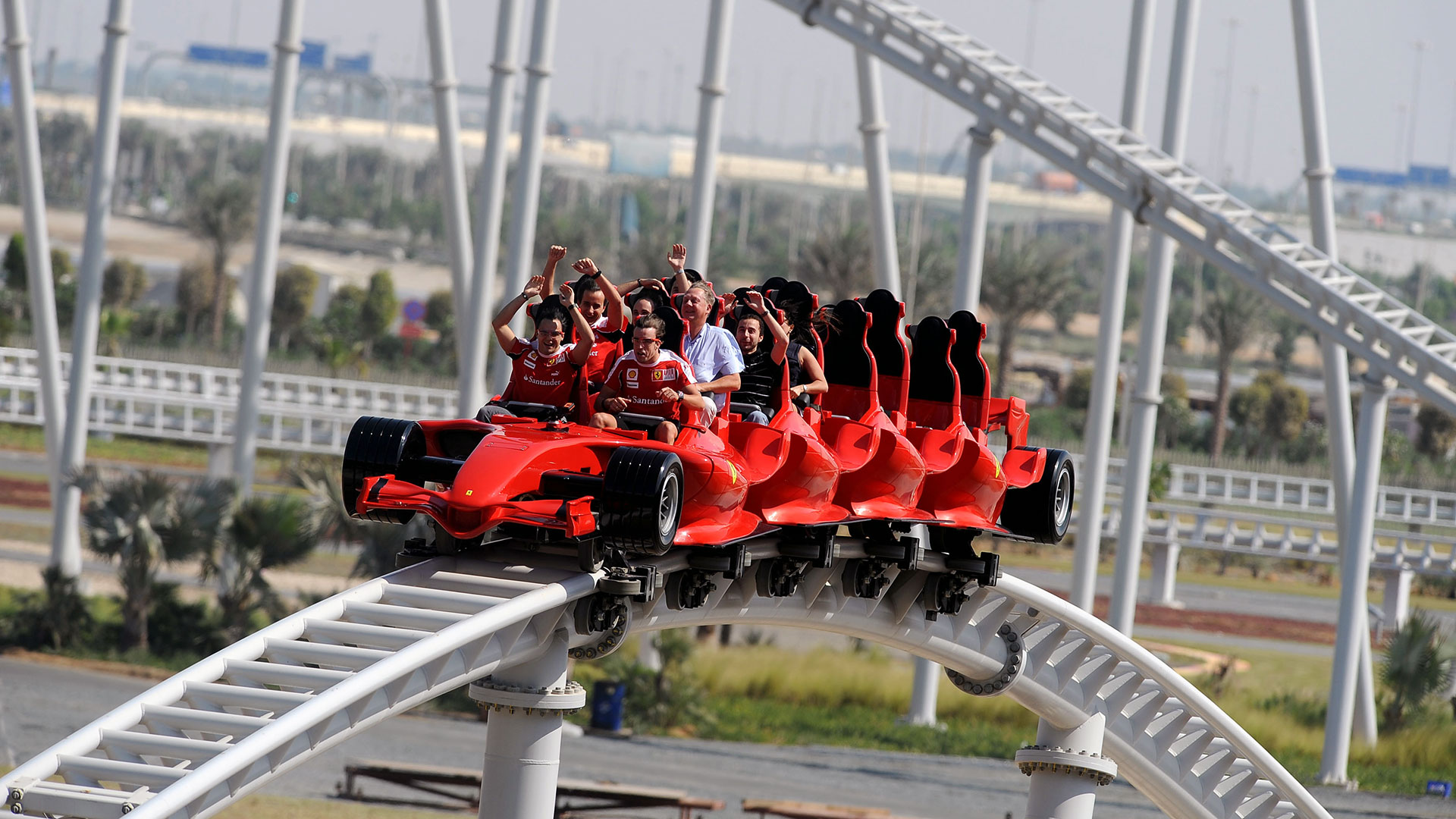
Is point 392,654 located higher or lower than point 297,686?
higher

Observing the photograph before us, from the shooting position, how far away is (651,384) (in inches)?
315

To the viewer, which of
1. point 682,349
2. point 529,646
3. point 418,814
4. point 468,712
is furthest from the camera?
point 468,712

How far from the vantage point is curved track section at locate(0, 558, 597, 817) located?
6.01 m

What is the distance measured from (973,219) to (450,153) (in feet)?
19.2

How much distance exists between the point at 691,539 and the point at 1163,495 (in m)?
26.5

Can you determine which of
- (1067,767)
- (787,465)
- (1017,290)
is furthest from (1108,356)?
(1017,290)

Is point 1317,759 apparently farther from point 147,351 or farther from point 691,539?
point 147,351

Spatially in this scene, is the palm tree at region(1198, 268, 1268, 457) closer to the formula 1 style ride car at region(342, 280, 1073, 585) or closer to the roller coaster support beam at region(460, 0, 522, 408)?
the roller coaster support beam at region(460, 0, 522, 408)

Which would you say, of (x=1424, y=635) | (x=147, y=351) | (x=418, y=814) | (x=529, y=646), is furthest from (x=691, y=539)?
(x=147, y=351)

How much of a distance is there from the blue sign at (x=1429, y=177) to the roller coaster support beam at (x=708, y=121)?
11474cm

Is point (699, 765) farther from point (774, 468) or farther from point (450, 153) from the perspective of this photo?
point (774, 468)

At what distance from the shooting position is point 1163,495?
32.8 metres

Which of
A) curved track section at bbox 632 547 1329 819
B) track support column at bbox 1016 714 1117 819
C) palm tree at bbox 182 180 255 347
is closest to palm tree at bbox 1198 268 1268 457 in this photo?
palm tree at bbox 182 180 255 347

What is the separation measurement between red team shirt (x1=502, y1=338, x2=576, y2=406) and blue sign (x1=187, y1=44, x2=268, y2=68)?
102m
